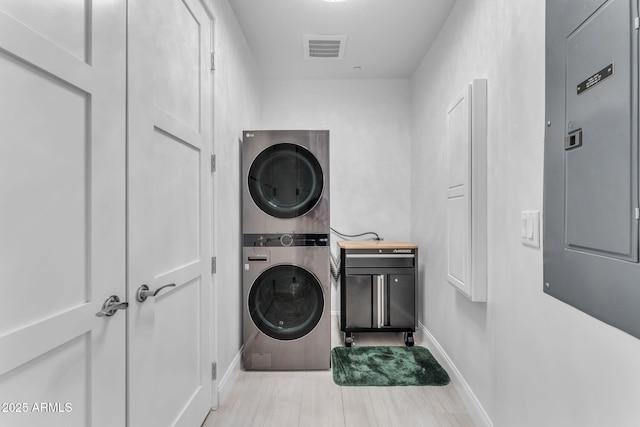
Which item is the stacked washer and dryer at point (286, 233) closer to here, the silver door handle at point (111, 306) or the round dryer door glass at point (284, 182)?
the round dryer door glass at point (284, 182)

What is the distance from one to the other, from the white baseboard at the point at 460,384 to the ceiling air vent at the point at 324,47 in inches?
101

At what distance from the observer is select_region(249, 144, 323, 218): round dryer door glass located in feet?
8.05

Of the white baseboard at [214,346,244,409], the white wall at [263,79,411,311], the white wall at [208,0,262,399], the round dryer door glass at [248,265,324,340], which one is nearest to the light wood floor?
the white baseboard at [214,346,244,409]

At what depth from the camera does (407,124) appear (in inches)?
141

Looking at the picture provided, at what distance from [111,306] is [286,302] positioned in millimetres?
1594

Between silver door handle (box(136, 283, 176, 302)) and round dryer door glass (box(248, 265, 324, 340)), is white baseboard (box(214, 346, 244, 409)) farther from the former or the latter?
silver door handle (box(136, 283, 176, 302))

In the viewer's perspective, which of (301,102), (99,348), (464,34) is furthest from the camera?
(301,102)

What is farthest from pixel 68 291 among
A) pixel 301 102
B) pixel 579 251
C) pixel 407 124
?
pixel 407 124

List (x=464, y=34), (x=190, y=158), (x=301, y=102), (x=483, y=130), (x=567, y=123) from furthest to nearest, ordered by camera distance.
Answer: (x=301, y=102) < (x=464, y=34) < (x=483, y=130) < (x=190, y=158) < (x=567, y=123)

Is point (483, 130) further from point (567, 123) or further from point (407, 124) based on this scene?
point (407, 124)

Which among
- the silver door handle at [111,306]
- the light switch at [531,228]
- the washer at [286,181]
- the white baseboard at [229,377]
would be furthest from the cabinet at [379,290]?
the silver door handle at [111,306]

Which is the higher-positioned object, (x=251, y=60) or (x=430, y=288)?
(x=251, y=60)

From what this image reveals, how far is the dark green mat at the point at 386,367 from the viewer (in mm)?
2291

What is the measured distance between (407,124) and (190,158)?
2.60 metres
